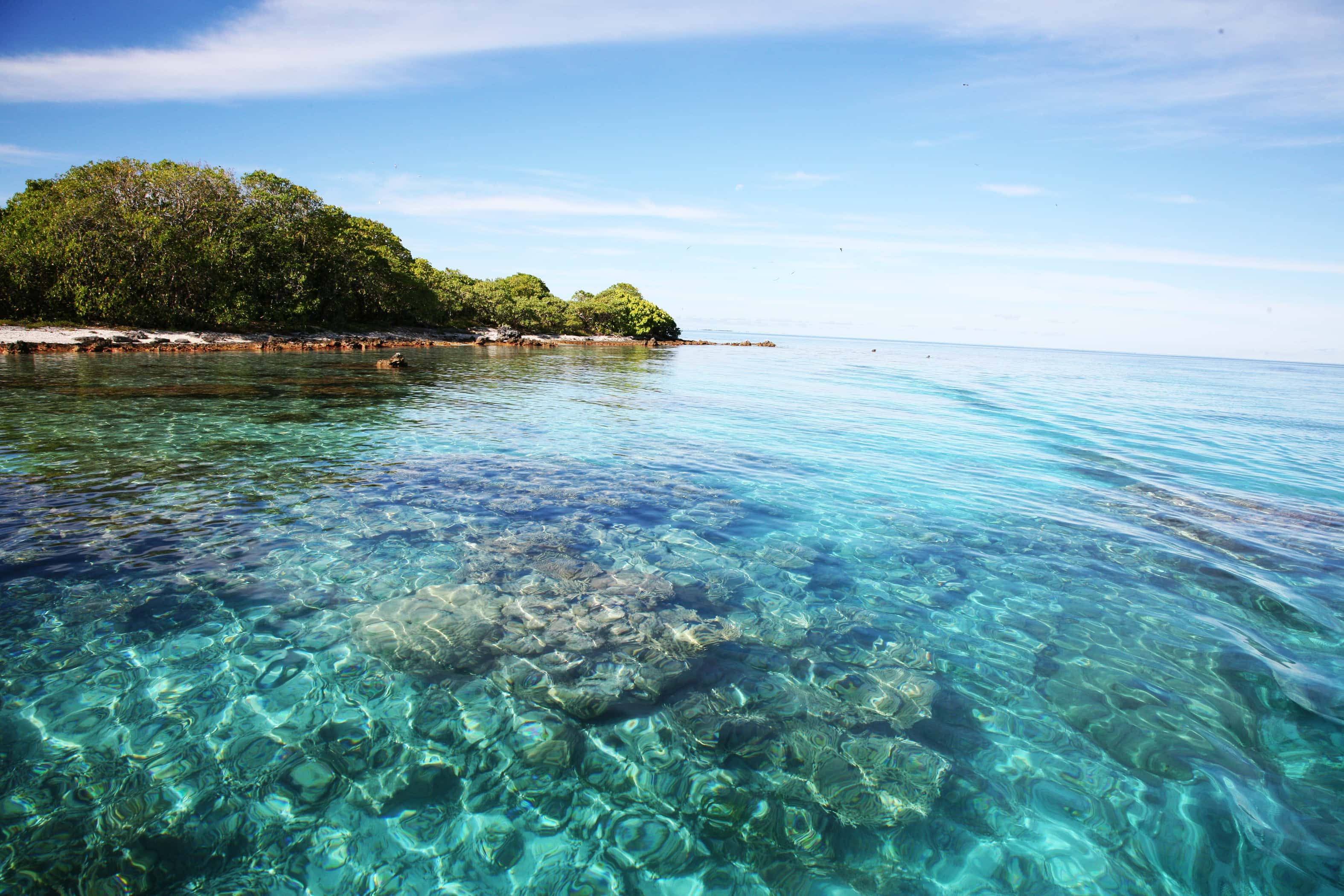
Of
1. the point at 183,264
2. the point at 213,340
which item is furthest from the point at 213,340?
the point at 183,264

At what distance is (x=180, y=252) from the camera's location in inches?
1935

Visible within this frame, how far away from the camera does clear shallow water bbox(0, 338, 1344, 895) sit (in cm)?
412

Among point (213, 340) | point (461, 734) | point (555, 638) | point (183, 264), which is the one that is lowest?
point (461, 734)

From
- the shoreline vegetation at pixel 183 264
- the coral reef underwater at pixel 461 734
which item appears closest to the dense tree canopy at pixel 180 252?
the shoreline vegetation at pixel 183 264

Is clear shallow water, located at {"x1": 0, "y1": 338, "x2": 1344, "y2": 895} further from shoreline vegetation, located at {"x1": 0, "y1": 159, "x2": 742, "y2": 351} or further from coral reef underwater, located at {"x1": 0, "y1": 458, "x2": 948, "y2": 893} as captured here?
shoreline vegetation, located at {"x1": 0, "y1": 159, "x2": 742, "y2": 351}

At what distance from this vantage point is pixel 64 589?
287 inches

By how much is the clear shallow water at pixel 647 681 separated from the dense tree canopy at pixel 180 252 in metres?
45.6

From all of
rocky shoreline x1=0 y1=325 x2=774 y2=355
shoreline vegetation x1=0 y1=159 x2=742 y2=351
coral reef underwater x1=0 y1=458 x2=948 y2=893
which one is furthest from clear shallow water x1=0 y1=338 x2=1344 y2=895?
shoreline vegetation x1=0 y1=159 x2=742 y2=351

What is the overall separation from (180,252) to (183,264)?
0.92 meters

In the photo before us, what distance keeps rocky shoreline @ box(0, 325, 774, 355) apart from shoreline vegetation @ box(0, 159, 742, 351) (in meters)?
0.20

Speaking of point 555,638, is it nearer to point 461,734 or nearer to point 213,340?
point 461,734

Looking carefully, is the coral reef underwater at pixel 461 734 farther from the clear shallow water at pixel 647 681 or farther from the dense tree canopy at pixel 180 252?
the dense tree canopy at pixel 180 252

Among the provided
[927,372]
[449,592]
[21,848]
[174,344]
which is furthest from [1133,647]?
[927,372]

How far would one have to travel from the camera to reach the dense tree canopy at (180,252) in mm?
46438
